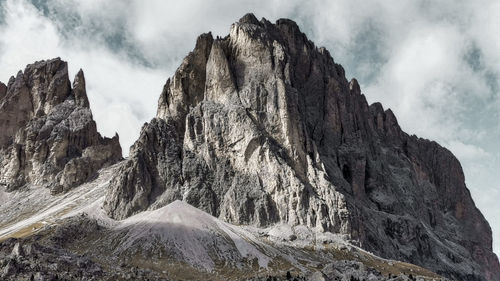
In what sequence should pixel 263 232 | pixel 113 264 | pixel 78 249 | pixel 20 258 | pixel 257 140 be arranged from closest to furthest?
pixel 20 258 → pixel 113 264 → pixel 78 249 → pixel 263 232 → pixel 257 140

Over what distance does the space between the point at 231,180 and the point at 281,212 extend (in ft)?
75.4

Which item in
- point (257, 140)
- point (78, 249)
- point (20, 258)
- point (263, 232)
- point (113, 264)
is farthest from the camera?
point (257, 140)

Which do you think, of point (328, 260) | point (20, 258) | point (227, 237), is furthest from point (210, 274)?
point (20, 258)

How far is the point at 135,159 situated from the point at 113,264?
2153 inches

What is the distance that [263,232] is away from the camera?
179m

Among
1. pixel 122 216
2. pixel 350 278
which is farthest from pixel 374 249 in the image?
pixel 122 216

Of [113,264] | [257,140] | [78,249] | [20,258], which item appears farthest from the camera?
[257,140]

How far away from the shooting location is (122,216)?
186625 mm

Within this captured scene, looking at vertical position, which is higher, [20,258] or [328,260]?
[328,260]

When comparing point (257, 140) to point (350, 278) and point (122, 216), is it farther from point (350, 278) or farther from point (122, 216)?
point (350, 278)

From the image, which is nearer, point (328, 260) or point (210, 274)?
point (210, 274)

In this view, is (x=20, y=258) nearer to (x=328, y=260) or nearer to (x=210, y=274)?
(x=210, y=274)

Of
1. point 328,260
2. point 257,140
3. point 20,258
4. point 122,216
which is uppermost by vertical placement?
point 257,140

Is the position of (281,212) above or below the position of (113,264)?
above
